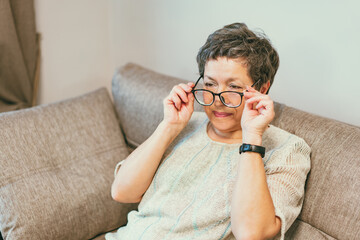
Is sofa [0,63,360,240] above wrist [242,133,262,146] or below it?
below

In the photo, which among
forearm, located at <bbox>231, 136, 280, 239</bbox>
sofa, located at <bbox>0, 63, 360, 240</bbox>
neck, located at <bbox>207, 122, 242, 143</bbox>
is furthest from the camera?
neck, located at <bbox>207, 122, 242, 143</bbox>

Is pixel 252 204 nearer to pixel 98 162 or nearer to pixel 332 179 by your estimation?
pixel 332 179

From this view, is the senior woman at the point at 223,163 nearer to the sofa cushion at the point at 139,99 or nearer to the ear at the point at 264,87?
the ear at the point at 264,87

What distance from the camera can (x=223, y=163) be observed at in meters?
1.30

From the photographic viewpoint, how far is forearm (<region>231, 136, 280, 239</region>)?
3.56 ft

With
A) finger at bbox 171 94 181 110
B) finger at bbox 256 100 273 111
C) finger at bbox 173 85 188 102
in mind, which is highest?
finger at bbox 256 100 273 111

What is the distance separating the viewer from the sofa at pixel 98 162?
3.99ft

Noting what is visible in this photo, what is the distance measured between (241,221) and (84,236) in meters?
0.76

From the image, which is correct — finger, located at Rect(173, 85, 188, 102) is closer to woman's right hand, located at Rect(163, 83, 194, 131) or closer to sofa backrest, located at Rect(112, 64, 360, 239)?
woman's right hand, located at Rect(163, 83, 194, 131)

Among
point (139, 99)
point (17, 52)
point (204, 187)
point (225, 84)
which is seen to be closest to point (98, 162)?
point (139, 99)

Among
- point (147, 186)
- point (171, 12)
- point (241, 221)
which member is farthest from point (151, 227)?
point (171, 12)

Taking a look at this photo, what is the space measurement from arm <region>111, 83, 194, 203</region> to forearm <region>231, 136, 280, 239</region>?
345 millimetres

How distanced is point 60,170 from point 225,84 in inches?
31.9

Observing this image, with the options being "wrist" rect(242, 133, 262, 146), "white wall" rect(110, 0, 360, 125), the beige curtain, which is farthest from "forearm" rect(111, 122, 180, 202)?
the beige curtain
